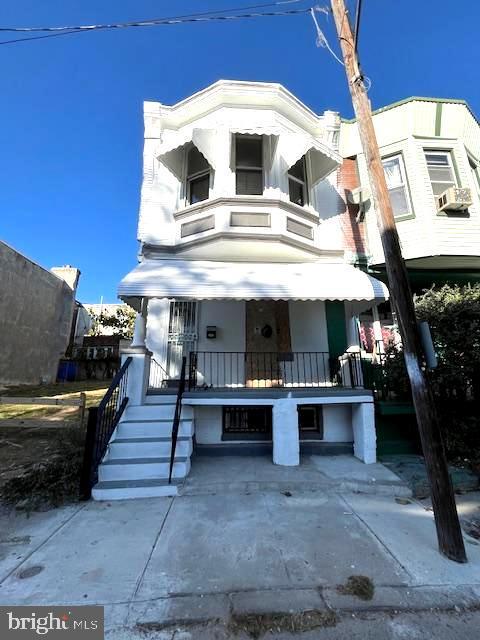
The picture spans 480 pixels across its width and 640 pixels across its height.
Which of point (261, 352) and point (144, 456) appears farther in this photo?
point (261, 352)

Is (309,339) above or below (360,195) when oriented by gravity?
below

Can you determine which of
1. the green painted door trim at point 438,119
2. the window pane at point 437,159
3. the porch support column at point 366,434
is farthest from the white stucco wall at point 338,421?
the green painted door trim at point 438,119

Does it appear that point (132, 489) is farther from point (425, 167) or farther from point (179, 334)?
point (425, 167)

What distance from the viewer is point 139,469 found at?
5.15 meters

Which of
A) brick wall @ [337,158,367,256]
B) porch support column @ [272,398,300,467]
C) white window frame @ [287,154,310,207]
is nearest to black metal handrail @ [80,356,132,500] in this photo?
porch support column @ [272,398,300,467]

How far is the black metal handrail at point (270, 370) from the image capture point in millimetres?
7793

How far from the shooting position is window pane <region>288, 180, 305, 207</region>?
28.9ft

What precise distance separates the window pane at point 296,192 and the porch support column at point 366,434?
19.2 feet

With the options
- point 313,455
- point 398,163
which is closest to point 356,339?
point 313,455

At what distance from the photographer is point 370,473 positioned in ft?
18.5

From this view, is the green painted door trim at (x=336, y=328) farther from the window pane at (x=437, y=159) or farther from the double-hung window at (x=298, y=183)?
the window pane at (x=437, y=159)

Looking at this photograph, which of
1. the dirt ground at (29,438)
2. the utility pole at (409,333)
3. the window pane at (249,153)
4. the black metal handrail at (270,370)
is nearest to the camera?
the utility pole at (409,333)

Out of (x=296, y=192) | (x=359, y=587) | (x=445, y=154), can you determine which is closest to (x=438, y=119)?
(x=445, y=154)

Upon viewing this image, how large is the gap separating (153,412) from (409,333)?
4.91 meters
